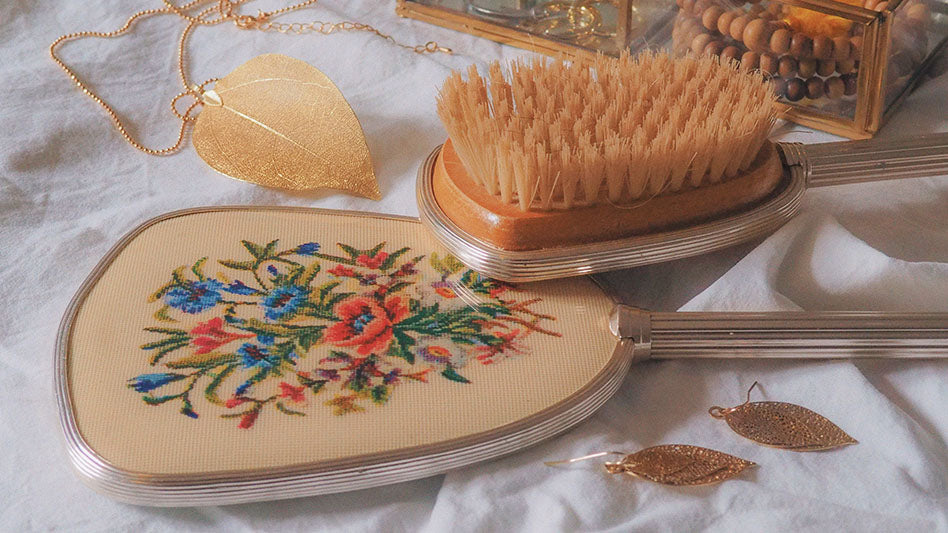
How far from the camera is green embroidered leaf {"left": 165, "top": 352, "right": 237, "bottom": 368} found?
1.54ft

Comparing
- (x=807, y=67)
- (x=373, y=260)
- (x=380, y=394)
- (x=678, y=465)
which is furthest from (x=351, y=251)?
(x=807, y=67)

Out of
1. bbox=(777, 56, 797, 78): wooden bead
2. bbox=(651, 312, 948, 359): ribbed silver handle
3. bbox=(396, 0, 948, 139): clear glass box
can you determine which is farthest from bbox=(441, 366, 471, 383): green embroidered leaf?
bbox=(777, 56, 797, 78): wooden bead

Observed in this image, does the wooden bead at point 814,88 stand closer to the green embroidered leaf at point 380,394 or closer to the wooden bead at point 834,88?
the wooden bead at point 834,88

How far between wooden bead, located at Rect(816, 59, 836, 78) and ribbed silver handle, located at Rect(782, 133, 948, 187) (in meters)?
0.08

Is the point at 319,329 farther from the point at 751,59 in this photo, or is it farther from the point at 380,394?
the point at 751,59

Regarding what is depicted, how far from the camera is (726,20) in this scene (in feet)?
2.02

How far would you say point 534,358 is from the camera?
47cm

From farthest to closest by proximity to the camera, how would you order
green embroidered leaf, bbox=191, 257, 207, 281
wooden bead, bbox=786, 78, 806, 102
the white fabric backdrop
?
1. wooden bead, bbox=786, 78, 806, 102
2. green embroidered leaf, bbox=191, 257, 207, 281
3. the white fabric backdrop

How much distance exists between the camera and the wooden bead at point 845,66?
1.97 feet

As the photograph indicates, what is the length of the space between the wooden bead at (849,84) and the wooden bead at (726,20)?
81 mm

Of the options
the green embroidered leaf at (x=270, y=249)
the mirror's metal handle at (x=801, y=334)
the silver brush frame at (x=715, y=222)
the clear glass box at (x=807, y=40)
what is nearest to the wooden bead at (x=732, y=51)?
the clear glass box at (x=807, y=40)

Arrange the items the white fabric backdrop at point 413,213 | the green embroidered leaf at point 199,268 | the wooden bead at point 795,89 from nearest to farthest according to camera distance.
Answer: the white fabric backdrop at point 413,213 → the green embroidered leaf at point 199,268 → the wooden bead at point 795,89

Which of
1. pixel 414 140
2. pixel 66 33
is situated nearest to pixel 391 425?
pixel 414 140

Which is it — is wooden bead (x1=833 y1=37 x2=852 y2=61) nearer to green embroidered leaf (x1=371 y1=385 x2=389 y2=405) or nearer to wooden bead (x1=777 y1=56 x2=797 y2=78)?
wooden bead (x1=777 y1=56 x2=797 y2=78)
